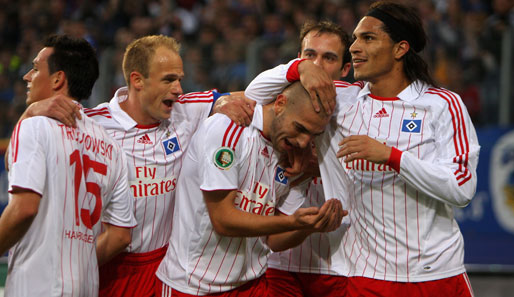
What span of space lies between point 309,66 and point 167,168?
103cm

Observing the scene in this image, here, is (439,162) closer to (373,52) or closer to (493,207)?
(373,52)

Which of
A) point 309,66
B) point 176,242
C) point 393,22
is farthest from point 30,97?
point 393,22

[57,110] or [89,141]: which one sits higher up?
[57,110]

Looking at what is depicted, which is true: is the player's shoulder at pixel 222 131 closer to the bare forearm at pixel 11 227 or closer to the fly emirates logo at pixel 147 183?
the fly emirates logo at pixel 147 183

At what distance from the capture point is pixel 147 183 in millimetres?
3723

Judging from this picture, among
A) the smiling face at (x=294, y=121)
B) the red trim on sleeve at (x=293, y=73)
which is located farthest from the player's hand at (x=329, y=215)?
the red trim on sleeve at (x=293, y=73)

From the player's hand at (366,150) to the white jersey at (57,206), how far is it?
1225 mm

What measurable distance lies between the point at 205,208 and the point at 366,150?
0.89m

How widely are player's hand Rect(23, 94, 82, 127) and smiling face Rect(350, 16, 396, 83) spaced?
1574 mm

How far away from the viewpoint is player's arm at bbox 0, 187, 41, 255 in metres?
2.70

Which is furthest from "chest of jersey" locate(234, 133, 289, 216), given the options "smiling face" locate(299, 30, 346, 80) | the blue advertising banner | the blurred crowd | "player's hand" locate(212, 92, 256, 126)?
the blue advertising banner

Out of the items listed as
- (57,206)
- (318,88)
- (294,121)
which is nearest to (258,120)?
(294,121)

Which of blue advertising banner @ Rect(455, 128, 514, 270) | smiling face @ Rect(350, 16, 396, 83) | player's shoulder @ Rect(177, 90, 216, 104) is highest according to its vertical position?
smiling face @ Rect(350, 16, 396, 83)

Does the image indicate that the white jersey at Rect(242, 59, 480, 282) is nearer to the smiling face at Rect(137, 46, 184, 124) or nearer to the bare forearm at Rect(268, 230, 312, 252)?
the bare forearm at Rect(268, 230, 312, 252)
